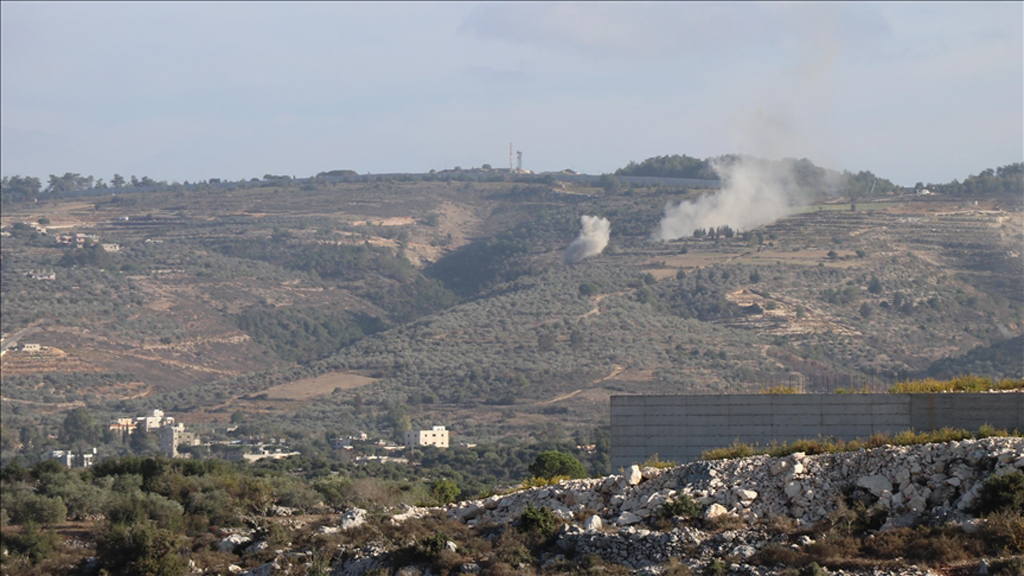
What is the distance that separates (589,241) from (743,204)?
18.7 meters

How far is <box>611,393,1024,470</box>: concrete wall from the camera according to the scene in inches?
1014

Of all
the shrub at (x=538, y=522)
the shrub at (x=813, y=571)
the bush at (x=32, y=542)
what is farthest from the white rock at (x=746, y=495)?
the bush at (x=32, y=542)

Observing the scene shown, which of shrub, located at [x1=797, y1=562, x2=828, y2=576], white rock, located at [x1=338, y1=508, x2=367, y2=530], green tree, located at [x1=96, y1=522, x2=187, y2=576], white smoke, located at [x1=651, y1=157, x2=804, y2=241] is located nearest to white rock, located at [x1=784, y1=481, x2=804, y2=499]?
shrub, located at [x1=797, y1=562, x2=828, y2=576]

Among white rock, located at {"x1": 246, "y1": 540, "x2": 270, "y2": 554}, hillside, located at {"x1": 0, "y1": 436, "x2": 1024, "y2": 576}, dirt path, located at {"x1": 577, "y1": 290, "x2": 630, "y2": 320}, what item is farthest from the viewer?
dirt path, located at {"x1": 577, "y1": 290, "x2": 630, "y2": 320}

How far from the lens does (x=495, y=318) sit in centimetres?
14675

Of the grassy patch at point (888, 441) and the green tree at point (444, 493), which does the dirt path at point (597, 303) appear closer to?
the green tree at point (444, 493)

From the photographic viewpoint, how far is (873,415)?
2736 centimetres

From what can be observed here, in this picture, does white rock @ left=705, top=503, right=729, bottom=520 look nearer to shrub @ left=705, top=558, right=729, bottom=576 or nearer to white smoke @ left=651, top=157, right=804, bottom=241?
shrub @ left=705, top=558, right=729, bottom=576

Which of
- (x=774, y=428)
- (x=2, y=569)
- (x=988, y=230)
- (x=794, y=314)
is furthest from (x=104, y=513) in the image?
(x=988, y=230)

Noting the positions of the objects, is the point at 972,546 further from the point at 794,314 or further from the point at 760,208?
the point at 760,208

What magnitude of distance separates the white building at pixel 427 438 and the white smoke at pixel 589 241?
65.8 m

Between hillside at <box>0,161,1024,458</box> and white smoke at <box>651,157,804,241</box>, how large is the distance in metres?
3.46

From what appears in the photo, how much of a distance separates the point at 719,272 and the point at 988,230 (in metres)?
26.1

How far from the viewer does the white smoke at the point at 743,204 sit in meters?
160
